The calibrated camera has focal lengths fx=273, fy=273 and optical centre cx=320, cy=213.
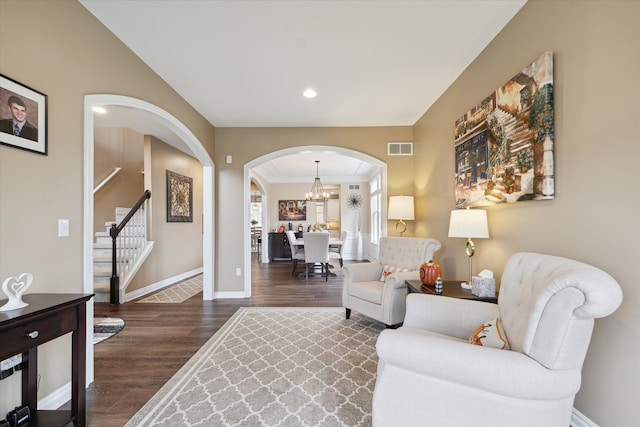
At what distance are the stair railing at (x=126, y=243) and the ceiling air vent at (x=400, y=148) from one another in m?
4.16

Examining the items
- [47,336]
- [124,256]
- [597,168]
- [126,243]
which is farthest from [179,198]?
[597,168]

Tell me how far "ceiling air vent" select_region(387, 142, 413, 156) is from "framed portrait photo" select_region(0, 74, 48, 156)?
3.96 m

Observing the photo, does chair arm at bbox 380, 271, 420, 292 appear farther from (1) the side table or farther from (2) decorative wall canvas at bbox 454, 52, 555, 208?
(2) decorative wall canvas at bbox 454, 52, 555, 208

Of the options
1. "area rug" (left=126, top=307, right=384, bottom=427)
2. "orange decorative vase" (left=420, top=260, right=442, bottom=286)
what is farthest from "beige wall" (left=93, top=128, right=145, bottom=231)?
"orange decorative vase" (left=420, top=260, right=442, bottom=286)

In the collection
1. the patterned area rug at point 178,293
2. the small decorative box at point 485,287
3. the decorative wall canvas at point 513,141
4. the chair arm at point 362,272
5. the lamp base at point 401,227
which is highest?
the decorative wall canvas at point 513,141

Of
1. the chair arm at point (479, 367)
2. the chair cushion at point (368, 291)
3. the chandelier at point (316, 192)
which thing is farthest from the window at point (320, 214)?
the chair arm at point (479, 367)

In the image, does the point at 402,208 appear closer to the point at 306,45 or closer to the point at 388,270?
the point at 388,270

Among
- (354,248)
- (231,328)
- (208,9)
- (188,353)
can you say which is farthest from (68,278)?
(354,248)

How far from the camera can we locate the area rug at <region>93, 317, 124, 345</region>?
9.50ft

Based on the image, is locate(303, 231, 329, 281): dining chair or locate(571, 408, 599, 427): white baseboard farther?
locate(303, 231, 329, 281): dining chair

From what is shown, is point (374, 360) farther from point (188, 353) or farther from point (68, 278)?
point (68, 278)

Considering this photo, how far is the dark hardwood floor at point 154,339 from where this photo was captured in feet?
6.28

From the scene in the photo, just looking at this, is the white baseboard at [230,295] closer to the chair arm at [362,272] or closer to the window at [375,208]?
the chair arm at [362,272]

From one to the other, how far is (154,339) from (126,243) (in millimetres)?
2245
